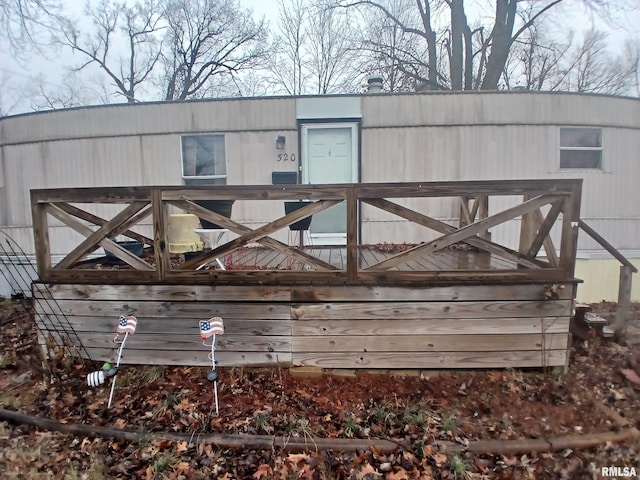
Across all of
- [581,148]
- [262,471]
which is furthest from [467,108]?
[262,471]

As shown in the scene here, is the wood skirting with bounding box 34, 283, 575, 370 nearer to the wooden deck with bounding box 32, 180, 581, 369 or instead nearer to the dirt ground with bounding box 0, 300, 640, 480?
the wooden deck with bounding box 32, 180, 581, 369

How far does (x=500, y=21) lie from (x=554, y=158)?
8.85 m

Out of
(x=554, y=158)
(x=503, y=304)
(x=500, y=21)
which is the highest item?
(x=500, y=21)

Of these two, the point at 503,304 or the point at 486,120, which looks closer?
the point at 503,304

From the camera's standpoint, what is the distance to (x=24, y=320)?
199 inches

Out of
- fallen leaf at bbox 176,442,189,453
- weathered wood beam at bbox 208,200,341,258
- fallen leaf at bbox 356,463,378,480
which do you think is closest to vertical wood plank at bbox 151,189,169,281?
weathered wood beam at bbox 208,200,341,258

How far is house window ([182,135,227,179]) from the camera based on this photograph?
6336mm

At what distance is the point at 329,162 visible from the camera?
6207mm

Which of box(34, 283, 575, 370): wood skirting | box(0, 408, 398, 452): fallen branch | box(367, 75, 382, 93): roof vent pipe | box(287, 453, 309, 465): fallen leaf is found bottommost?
box(287, 453, 309, 465): fallen leaf

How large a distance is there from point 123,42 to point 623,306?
75.6 feet

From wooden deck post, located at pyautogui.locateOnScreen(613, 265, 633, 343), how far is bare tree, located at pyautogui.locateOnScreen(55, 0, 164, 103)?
20.1 m

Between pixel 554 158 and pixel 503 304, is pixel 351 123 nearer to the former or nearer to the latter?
pixel 554 158

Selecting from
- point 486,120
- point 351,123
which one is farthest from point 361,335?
point 486,120

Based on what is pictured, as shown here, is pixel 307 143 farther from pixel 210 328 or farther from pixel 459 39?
pixel 459 39
